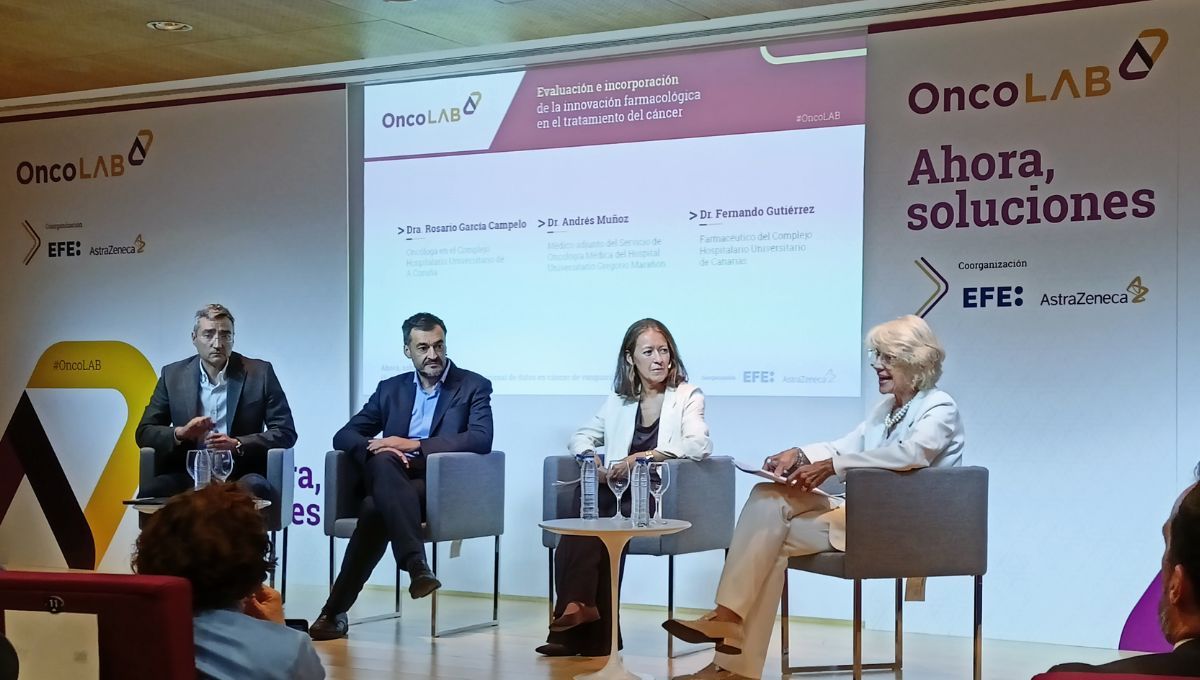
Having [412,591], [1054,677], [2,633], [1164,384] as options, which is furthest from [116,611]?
[1164,384]

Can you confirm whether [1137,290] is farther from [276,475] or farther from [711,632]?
[276,475]

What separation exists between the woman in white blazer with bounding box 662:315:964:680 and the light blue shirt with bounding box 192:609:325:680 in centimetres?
241

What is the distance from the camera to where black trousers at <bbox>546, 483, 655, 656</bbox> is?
486 centimetres

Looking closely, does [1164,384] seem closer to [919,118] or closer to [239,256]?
[919,118]

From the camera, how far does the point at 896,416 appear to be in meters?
4.59

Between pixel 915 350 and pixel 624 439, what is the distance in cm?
130

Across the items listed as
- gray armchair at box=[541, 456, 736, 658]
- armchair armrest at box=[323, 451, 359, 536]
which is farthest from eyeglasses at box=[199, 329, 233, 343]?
gray armchair at box=[541, 456, 736, 658]

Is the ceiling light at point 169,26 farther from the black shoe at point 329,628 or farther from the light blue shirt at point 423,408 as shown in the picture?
the black shoe at point 329,628

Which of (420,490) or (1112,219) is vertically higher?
(1112,219)

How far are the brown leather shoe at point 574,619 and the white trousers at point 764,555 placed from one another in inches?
23.1

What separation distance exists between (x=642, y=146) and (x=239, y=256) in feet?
7.89

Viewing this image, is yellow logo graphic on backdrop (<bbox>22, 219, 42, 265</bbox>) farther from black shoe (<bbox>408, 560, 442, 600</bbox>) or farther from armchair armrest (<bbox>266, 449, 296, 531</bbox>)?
black shoe (<bbox>408, 560, 442, 600</bbox>)

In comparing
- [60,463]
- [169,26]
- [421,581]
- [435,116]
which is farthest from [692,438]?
[60,463]

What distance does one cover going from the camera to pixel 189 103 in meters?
7.29
